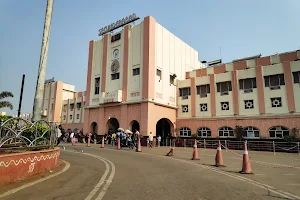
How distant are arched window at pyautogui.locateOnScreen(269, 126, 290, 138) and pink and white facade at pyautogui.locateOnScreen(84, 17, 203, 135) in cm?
1199

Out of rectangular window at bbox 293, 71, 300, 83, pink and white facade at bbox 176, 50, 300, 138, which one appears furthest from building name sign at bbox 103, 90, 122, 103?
rectangular window at bbox 293, 71, 300, 83

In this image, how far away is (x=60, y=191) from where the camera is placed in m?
5.09

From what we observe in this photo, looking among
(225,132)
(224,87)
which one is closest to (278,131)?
(225,132)

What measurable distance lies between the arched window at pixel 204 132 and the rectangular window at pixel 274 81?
8.79 metres

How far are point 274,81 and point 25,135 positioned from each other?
A: 82.5 ft

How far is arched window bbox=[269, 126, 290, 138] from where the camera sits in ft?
74.5

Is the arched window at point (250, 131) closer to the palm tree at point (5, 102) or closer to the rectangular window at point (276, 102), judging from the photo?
the rectangular window at point (276, 102)

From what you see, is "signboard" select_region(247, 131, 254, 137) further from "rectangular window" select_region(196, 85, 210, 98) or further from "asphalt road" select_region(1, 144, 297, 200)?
"asphalt road" select_region(1, 144, 297, 200)

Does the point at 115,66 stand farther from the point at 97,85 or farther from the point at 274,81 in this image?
the point at 274,81

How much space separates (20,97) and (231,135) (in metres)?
25.2

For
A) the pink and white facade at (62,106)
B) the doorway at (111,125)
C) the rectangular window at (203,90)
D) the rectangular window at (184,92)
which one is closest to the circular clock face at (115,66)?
the doorway at (111,125)

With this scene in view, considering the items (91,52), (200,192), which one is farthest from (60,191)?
(91,52)

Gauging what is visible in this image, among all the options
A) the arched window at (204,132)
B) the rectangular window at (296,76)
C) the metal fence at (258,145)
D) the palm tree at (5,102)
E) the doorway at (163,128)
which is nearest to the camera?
the metal fence at (258,145)

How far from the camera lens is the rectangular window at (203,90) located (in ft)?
94.3
